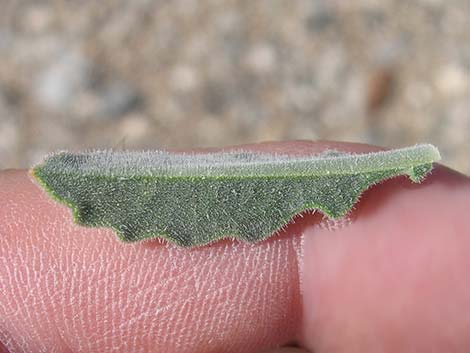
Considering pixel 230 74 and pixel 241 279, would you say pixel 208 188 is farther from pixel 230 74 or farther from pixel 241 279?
pixel 230 74

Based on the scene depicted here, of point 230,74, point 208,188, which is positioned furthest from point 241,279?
point 230,74

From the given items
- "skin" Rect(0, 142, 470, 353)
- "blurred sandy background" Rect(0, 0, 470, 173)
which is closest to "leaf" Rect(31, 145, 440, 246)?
"skin" Rect(0, 142, 470, 353)

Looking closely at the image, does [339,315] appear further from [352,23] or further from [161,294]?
[352,23]

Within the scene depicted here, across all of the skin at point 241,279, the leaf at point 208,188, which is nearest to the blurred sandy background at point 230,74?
the skin at point 241,279

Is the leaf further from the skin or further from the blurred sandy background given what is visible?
the blurred sandy background

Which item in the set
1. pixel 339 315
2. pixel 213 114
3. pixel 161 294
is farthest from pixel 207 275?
pixel 213 114

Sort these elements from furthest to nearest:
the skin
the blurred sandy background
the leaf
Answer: the blurred sandy background
the skin
the leaf

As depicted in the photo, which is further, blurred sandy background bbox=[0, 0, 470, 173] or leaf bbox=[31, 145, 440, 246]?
blurred sandy background bbox=[0, 0, 470, 173]

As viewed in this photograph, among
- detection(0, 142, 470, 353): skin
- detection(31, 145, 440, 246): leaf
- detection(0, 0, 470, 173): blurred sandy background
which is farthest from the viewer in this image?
detection(0, 0, 470, 173): blurred sandy background
